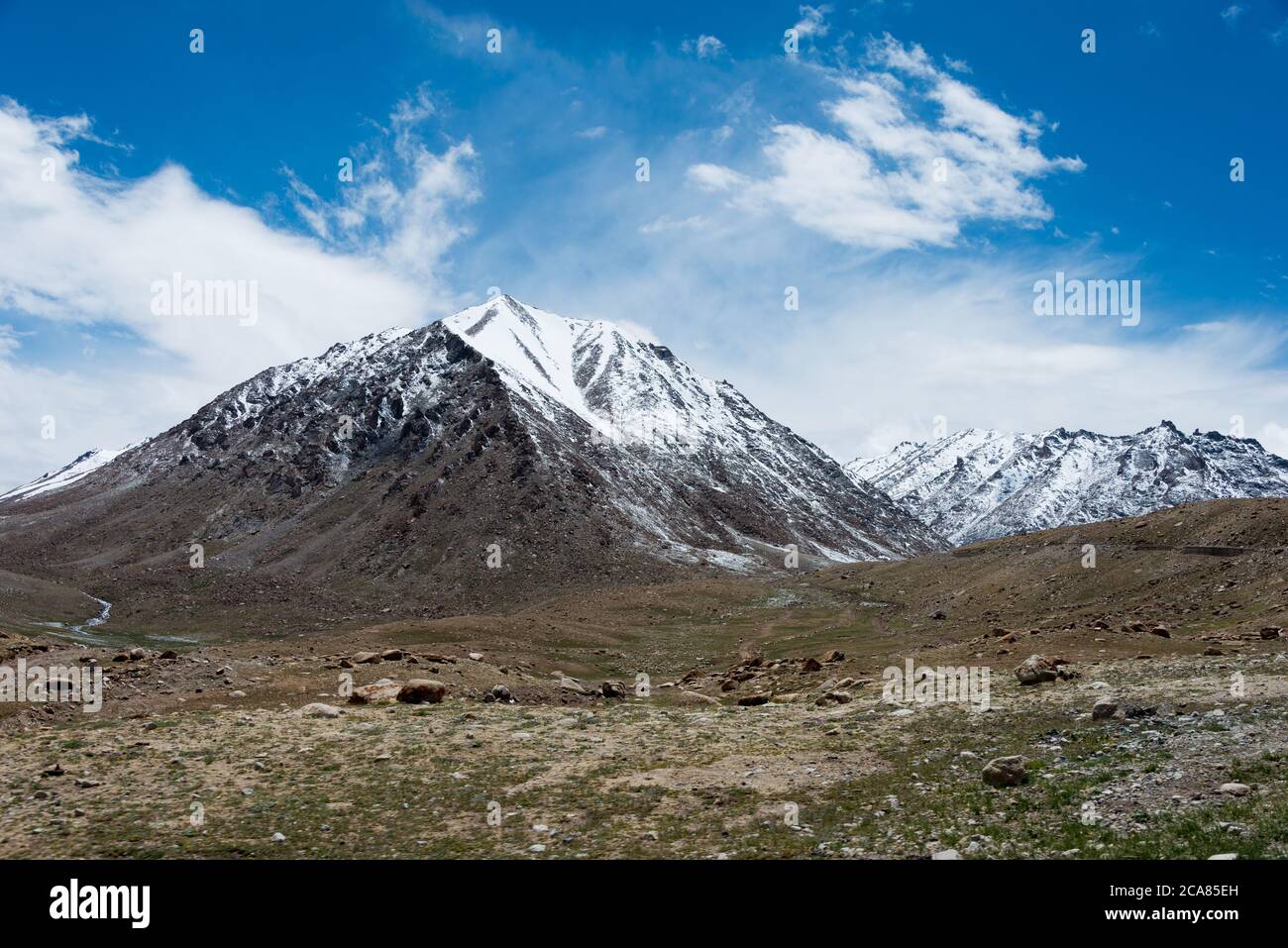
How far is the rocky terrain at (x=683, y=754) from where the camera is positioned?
45.9 ft

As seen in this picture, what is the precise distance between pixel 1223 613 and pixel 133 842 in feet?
160

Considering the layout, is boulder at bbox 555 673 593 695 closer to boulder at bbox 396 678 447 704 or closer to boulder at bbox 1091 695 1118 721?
boulder at bbox 396 678 447 704

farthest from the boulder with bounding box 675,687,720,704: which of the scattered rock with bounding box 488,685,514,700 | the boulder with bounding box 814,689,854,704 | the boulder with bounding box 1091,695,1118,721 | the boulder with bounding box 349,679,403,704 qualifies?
the boulder with bounding box 1091,695,1118,721

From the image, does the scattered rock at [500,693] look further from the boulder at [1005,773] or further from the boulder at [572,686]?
the boulder at [1005,773]

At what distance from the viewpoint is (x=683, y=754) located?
20844 mm

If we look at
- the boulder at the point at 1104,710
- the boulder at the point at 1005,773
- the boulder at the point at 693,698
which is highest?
the boulder at the point at 1104,710

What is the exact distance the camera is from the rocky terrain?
14.0 metres

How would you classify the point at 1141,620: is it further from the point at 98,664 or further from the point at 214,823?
the point at 98,664

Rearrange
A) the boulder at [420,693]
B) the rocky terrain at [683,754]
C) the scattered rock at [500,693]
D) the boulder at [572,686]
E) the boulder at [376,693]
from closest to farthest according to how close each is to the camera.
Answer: the rocky terrain at [683,754] < the boulder at [376,693] < the boulder at [420,693] < the scattered rock at [500,693] < the boulder at [572,686]

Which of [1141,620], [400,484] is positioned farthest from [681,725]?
[400,484]

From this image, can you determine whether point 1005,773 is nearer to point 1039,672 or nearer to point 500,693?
point 1039,672

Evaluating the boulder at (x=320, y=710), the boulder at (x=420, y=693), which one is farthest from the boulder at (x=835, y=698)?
the boulder at (x=320, y=710)

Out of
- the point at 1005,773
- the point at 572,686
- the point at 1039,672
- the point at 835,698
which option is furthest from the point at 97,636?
the point at 1005,773

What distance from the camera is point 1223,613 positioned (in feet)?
138
